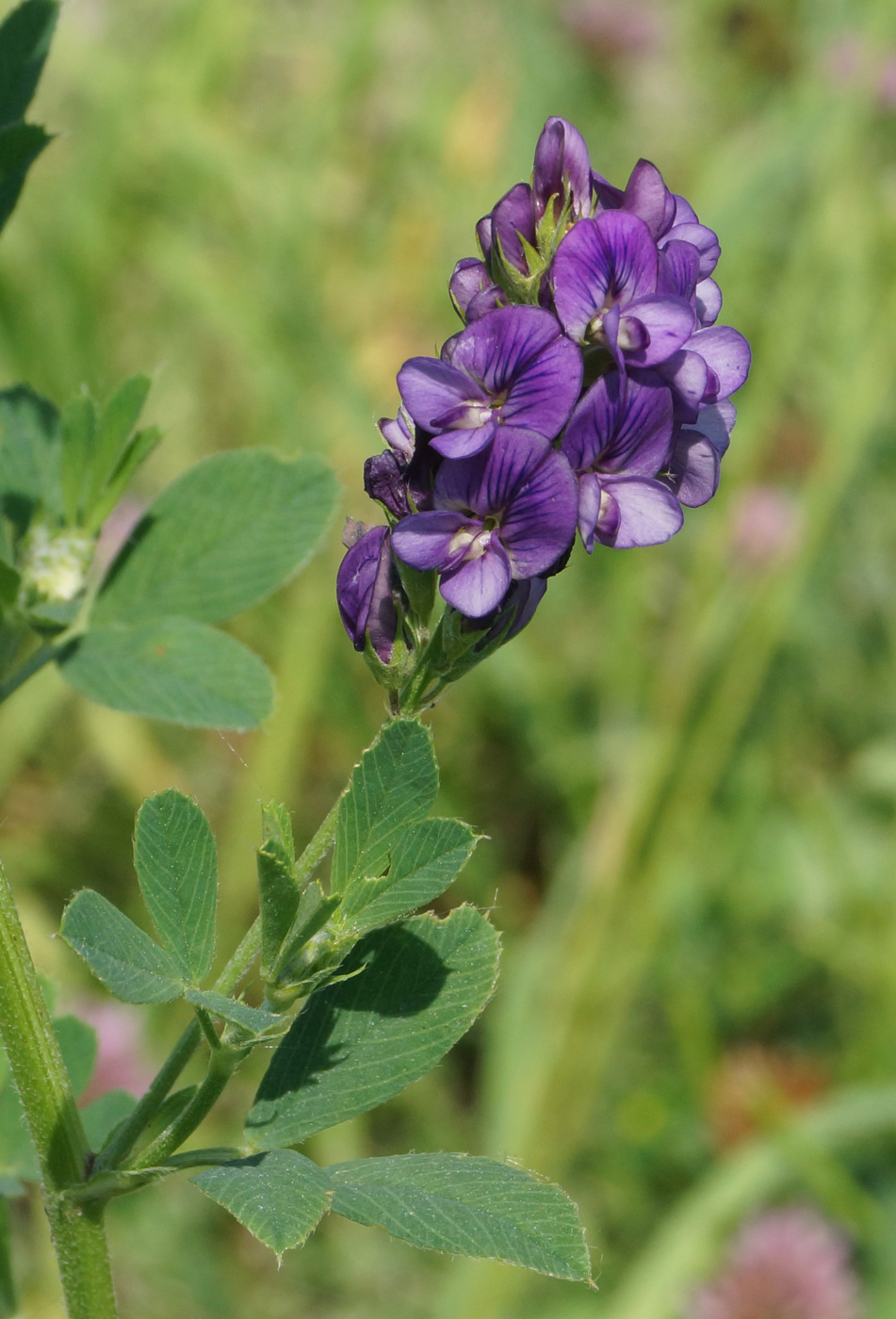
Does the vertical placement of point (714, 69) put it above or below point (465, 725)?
above

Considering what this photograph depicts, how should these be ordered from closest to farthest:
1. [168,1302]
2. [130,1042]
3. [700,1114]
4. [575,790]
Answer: [130,1042], [168,1302], [700,1114], [575,790]

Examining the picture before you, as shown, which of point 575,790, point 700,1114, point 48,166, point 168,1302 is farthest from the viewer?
point 48,166

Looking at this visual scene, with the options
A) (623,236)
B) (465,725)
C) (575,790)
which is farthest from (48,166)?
(623,236)

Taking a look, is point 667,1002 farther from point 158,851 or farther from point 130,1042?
point 158,851

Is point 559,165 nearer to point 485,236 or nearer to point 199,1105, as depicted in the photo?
point 485,236

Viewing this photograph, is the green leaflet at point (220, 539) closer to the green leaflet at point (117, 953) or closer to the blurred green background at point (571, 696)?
the green leaflet at point (117, 953)

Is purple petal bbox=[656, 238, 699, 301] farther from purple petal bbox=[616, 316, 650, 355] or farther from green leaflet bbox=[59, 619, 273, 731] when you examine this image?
green leaflet bbox=[59, 619, 273, 731]

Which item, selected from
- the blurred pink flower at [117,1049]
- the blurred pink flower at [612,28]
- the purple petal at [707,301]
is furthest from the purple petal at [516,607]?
the blurred pink flower at [612,28]
